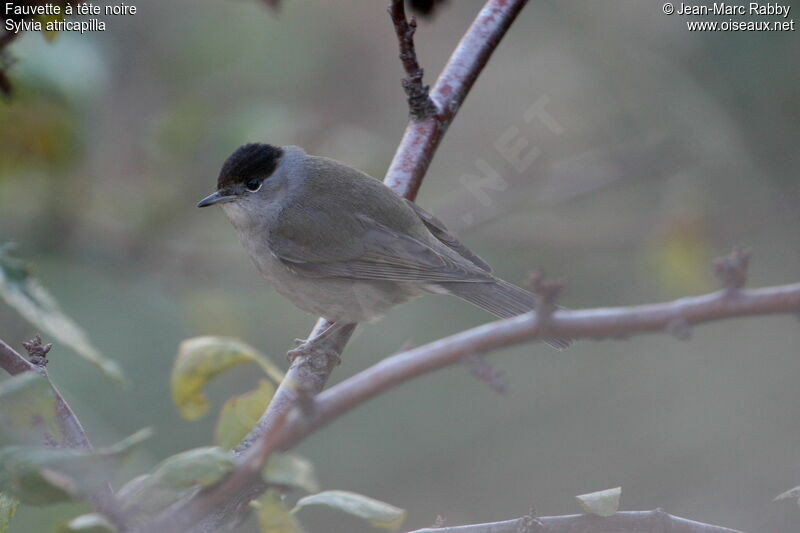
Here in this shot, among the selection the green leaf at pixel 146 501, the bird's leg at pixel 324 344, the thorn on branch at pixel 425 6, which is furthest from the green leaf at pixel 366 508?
the bird's leg at pixel 324 344

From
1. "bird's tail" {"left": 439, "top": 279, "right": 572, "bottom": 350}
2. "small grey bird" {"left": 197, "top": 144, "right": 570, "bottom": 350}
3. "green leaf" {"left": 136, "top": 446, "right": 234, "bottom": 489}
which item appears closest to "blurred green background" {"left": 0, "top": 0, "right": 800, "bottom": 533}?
"small grey bird" {"left": 197, "top": 144, "right": 570, "bottom": 350}

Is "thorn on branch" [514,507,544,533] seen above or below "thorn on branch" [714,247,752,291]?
below

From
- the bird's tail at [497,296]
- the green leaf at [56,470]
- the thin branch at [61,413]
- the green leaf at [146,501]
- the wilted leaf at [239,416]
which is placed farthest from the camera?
the bird's tail at [497,296]

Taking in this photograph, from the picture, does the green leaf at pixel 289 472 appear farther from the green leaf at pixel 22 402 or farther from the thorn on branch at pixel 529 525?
the thorn on branch at pixel 529 525

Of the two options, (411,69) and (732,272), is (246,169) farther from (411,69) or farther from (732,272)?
(732,272)

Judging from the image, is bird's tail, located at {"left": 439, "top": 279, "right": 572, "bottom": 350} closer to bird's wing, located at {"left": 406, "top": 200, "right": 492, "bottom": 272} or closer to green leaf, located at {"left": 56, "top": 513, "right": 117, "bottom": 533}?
bird's wing, located at {"left": 406, "top": 200, "right": 492, "bottom": 272}

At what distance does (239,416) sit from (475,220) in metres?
3.25

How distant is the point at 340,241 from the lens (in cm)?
427

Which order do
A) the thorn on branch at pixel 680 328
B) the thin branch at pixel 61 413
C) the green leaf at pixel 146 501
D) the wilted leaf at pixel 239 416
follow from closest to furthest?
the thorn on branch at pixel 680 328, the green leaf at pixel 146 501, the thin branch at pixel 61 413, the wilted leaf at pixel 239 416

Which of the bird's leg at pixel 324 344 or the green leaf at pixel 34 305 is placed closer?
the green leaf at pixel 34 305

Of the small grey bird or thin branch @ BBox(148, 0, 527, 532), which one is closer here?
thin branch @ BBox(148, 0, 527, 532)

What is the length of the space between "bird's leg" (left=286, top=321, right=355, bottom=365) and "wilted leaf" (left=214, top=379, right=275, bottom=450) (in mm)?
1271

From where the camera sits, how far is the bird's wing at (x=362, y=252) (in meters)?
4.06

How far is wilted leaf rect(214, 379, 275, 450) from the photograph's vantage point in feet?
5.66
